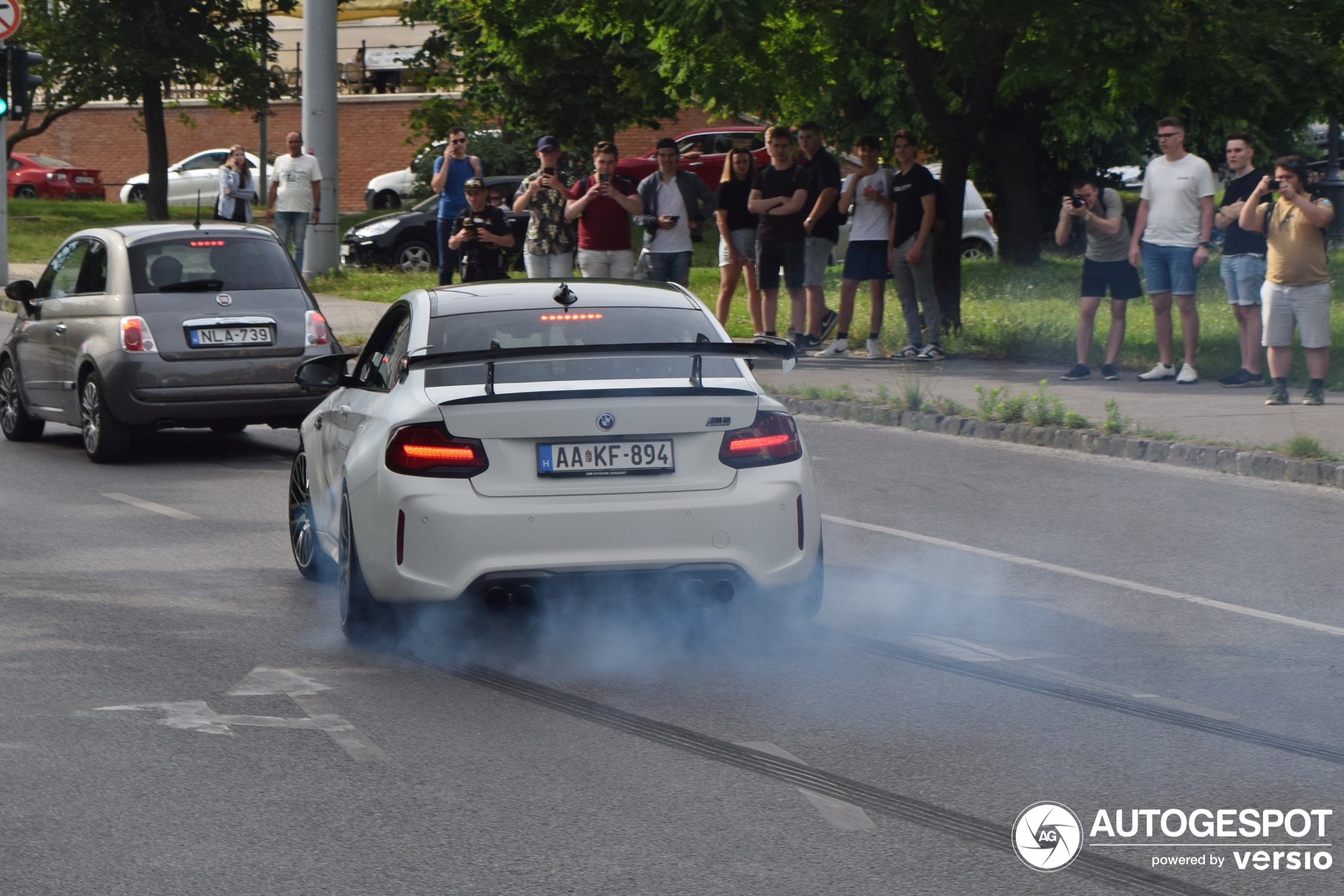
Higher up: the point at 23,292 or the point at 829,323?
the point at 23,292

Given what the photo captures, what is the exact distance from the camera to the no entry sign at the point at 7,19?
2289cm

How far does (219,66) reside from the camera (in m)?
42.7

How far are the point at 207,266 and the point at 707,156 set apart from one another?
86.7 feet

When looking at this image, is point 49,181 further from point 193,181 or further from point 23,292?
point 23,292

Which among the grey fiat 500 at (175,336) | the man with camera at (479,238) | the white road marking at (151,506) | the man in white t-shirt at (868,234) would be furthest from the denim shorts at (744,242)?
the white road marking at (151,506)

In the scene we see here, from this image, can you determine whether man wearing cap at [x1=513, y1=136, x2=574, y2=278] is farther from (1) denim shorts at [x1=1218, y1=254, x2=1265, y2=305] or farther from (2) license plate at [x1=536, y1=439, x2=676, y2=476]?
(2) license plate at [x1=536, y1=439, x2=676, y2=476]

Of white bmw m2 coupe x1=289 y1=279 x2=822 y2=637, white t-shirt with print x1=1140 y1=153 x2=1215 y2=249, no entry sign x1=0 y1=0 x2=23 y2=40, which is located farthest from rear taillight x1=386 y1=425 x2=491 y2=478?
no entry sign x1=0 y1=0 x2=23 y2=40

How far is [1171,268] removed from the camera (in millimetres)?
15031

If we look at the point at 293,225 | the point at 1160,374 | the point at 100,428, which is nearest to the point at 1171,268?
the point at 1160,374

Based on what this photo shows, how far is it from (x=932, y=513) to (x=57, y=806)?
6.13m

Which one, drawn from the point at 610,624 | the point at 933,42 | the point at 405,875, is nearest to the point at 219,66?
the point at 933,42

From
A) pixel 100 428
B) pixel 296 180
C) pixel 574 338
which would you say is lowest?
pixel 100 428

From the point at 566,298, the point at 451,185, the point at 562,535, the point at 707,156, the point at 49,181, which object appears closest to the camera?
the point at 562,535

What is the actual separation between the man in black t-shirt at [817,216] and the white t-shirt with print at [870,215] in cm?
19
